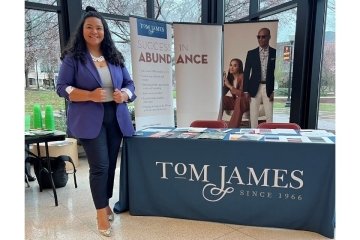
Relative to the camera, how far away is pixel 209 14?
4.40 metres

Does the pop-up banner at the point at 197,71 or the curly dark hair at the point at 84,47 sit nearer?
the curly dark hair at the point at 84,47

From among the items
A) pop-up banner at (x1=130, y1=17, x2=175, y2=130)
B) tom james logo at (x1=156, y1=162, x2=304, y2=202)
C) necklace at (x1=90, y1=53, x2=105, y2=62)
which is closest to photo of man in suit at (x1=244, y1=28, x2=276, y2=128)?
pop-up banner at (x1=130, y1=17, x2=175, y2=130)

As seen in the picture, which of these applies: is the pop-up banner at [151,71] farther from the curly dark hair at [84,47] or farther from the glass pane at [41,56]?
the glass pane at [41,56]

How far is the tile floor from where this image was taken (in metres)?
1.95

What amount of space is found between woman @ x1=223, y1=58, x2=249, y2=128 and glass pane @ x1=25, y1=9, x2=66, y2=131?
2.36 metres

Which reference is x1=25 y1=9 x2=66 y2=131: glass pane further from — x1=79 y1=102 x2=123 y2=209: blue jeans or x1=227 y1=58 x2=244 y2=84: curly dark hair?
x1=227 y1=58 x2=244 y2=84: curly dark hair

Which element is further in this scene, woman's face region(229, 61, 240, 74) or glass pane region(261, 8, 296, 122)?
woman's face region(229, 61, 240, 74)

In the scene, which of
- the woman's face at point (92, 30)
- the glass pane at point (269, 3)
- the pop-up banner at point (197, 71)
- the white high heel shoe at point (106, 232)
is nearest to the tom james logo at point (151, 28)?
the pop-up banner at point (197, 71)

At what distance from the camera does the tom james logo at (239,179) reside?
1.92m

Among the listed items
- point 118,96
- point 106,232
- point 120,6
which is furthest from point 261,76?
point 106,232

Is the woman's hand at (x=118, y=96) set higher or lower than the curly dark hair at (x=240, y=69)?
lower

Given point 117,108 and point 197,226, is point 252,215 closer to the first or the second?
point 197,226

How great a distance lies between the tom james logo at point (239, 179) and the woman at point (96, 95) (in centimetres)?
44
